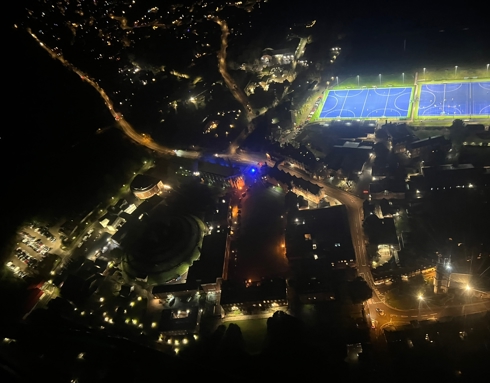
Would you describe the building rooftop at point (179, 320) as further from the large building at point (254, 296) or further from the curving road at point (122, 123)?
the curving road at point (122, 123)

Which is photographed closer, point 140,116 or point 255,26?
point 140,116

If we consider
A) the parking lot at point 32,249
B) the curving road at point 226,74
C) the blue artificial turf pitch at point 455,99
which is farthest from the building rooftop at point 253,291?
the blue artificial turf pitch at point 455,99

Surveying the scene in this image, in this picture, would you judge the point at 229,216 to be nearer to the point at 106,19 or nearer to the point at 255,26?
the point at 255,26

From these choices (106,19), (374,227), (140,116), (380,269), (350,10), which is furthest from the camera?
(106,19)

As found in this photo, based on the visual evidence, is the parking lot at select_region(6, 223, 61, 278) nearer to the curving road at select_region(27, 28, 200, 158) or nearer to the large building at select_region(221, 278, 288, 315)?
the curving road at select_region(27, 28, 200, 158)

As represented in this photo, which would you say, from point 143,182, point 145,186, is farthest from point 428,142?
point 143,182

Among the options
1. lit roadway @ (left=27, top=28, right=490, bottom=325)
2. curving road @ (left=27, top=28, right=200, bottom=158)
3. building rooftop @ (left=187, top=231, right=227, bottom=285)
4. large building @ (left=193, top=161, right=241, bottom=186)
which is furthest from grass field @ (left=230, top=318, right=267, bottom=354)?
curving road @ (left=27, top=28, right=200, bottom=158)

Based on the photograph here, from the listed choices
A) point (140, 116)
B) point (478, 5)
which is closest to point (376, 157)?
point (140, 116)
